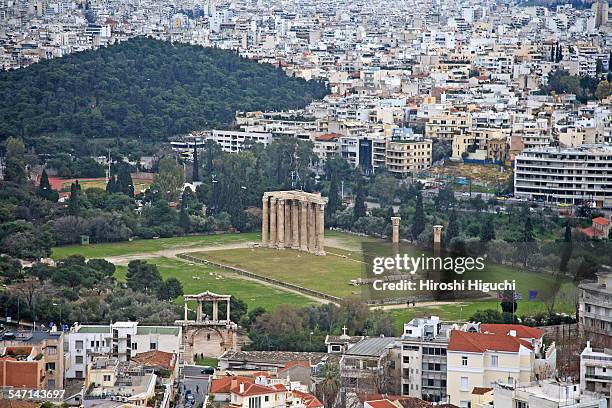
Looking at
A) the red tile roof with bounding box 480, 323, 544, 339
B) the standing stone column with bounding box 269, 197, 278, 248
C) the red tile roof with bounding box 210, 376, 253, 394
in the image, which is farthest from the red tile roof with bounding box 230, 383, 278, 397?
the standing stone column with bounding box 269, 197, 278, 248

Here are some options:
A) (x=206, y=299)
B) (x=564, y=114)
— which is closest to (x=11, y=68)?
(x=564, y=114)

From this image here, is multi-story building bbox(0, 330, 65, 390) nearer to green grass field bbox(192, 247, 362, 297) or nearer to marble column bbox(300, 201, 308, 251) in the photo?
green grass field bbox(192, 247, 362, 297)

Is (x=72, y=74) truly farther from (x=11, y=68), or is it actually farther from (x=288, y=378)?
(x=288, y=378)

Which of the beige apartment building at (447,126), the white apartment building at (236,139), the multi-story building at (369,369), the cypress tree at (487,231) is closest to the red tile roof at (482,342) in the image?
the multi-story building at (369,369)

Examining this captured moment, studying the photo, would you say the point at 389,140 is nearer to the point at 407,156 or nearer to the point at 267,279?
the point at 407,156

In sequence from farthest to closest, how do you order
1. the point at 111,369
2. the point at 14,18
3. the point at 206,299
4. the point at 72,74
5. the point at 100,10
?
the point at 100,10, the point at 14,18, the point at 72,74, the point at 206,299, the point at 111,369

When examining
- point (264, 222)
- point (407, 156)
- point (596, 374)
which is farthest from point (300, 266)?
point (596, 374)

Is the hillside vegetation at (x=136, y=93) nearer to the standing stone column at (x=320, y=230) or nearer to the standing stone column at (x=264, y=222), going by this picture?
the standing stone column at (x=264, y=222)
